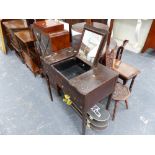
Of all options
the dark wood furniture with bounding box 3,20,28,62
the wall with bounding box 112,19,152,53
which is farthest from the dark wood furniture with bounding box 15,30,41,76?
the wall with bounding box 112,19,152,53

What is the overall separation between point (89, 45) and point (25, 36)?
1443 mm

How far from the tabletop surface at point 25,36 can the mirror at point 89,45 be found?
113 centimetres

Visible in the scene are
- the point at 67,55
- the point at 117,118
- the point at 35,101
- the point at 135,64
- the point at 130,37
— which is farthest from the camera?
the point at 130,37

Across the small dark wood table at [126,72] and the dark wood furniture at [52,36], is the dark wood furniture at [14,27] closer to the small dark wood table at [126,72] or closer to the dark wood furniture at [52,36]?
the dark wood furniture at [52,36]

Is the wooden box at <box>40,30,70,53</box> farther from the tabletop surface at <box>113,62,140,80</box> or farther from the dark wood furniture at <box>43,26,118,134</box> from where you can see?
the tabletop surface at <box>113,62,140,80</box>

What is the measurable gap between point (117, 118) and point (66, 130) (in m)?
0.70

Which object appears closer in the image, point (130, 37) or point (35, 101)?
point (35, 101)

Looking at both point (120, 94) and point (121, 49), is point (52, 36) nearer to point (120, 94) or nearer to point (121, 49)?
point (121, 49)

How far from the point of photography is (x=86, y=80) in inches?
51.9

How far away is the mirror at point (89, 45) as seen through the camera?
4.79ft

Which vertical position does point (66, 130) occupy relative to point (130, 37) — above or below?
below

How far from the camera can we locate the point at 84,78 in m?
1.34
